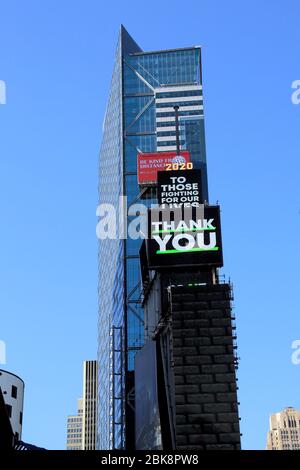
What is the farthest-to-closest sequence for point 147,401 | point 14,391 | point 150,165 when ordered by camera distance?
point 150,165 → point 14,391 → point 147,401

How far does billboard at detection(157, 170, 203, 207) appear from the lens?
9069 centimetres

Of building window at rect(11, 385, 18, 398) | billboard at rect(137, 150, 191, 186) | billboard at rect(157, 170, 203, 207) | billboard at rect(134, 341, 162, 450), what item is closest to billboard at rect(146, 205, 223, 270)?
billboard at rect(157, 170, 203, 207)

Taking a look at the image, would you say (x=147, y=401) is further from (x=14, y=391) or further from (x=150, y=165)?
(x=150, y=165)

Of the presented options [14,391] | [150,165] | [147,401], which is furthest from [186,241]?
[150,165]

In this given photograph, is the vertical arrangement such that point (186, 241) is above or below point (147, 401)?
above

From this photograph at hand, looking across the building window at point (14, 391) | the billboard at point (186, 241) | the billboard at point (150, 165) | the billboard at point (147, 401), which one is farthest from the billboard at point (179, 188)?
the billboard at point (150, 165)

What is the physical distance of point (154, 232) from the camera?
85.5m

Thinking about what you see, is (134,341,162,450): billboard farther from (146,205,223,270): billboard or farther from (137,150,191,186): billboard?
(137,150,191,186): billboard

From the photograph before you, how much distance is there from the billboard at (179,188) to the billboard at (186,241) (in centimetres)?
469

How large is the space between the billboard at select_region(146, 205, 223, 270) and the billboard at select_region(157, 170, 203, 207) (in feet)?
15.4

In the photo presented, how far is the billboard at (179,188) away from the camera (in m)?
90.7

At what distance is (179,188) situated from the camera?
A: 9200 centimetres

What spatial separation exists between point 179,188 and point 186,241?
9.79 meters
